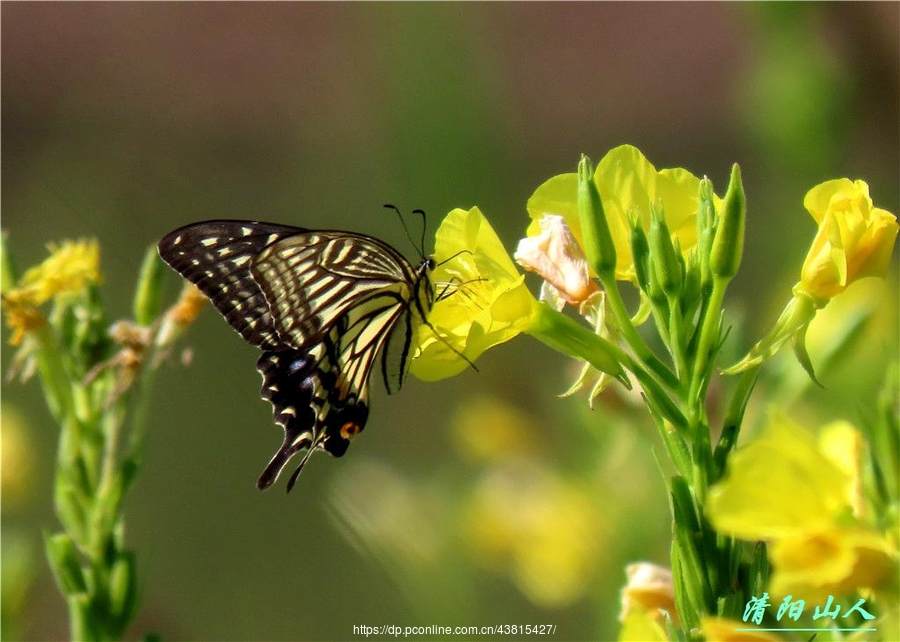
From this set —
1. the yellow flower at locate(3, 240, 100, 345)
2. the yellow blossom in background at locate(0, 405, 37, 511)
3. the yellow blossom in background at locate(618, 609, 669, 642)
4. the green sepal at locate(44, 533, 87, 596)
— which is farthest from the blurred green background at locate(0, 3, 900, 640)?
the yellow blossom in background at locate(618, 609, 669, 642)

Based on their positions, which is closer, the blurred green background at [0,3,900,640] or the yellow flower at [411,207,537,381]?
the yellow flower at [411,207,537,381]

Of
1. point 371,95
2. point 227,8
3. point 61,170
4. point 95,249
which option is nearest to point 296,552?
point 371,95

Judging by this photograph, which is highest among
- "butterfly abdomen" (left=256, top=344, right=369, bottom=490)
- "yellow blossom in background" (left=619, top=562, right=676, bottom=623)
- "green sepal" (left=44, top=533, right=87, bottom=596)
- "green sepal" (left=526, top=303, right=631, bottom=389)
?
"green sepal" (left=526, top=303, right=631, bottom=389)

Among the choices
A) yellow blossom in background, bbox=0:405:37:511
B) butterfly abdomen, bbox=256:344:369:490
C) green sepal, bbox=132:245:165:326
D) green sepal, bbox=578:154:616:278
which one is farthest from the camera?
yellow blossom in background, bbox=0:405:37:511

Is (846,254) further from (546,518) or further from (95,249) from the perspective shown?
(546,518)

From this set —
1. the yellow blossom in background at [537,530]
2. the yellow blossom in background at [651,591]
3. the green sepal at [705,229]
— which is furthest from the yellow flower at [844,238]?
the yellow blossom in background at [537,530]

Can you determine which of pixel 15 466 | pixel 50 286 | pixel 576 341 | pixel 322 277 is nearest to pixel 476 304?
pixel 576 341

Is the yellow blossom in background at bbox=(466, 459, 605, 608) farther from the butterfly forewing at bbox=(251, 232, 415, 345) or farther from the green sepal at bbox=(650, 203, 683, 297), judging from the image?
the green sepal at bbox=(650, 203, 683, 297)
